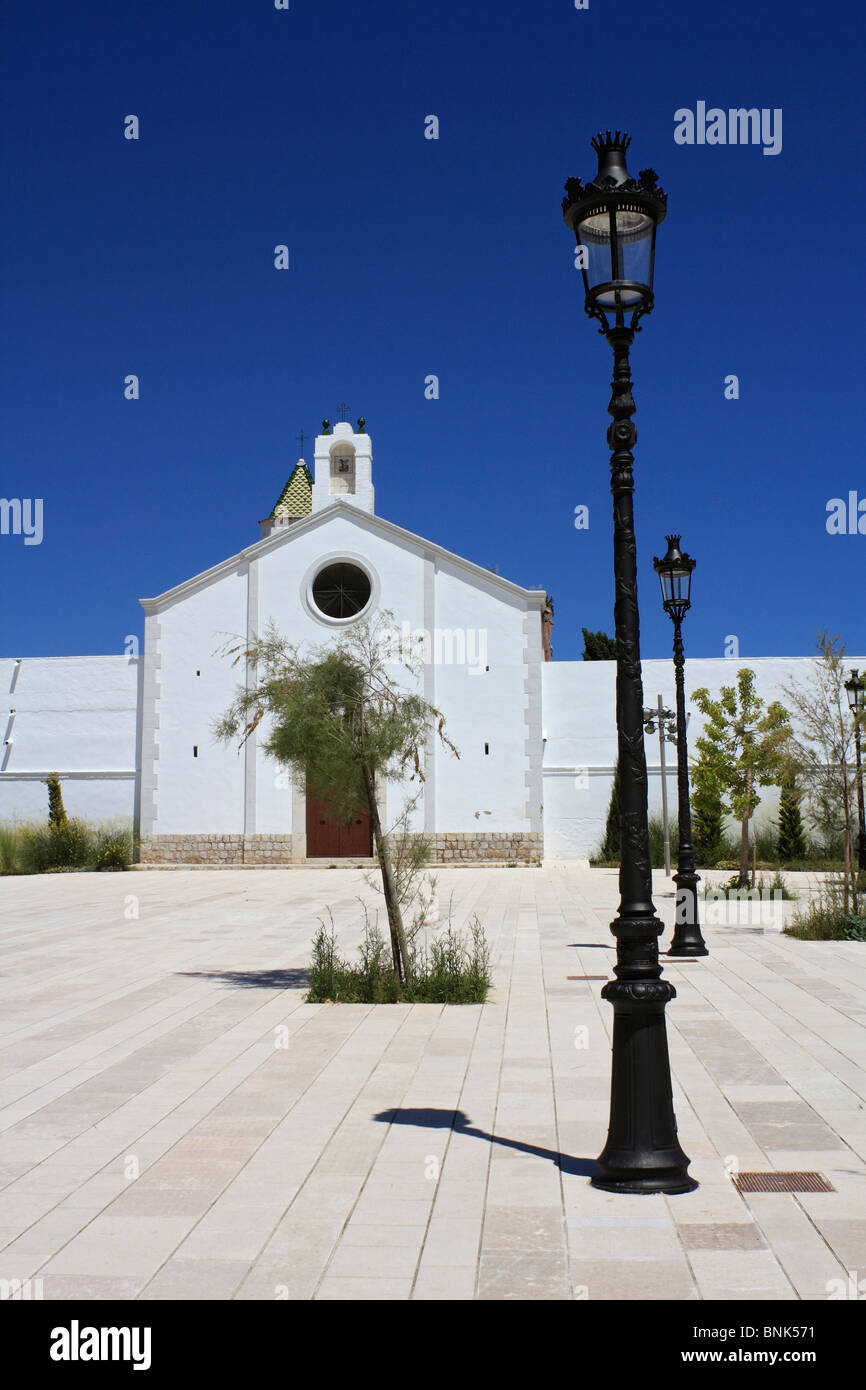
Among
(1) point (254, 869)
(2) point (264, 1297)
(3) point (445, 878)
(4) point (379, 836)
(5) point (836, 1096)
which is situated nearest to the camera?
(2) point (264, 1297)

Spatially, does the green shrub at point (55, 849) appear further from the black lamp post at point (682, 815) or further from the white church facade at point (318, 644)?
the black lamp post at point (682, 815)

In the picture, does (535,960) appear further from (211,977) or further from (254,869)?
(254,869)

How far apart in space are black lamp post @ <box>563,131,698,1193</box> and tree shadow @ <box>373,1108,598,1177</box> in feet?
0.92

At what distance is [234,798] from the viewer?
3105 cm

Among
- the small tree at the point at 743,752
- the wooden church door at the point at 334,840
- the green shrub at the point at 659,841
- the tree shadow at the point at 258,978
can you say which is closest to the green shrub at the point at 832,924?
the tree shadow at the point at 258,978

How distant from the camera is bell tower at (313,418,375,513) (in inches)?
1275

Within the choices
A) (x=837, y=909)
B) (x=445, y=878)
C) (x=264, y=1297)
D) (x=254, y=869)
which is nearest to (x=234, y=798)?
(x=254, y=869)

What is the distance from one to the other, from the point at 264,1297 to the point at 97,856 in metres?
28.2

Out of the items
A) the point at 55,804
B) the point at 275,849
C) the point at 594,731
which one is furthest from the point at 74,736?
the point at 594,731

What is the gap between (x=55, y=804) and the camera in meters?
31.1

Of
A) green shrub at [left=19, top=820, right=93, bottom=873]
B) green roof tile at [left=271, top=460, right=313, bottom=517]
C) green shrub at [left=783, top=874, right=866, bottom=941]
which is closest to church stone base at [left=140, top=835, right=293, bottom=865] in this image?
green shrub at [left=19, top=820, right=93, bottom=873]

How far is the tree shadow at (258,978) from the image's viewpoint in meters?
10.9

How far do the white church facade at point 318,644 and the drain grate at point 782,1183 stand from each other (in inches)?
969

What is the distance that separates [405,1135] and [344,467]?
93.5 feet
